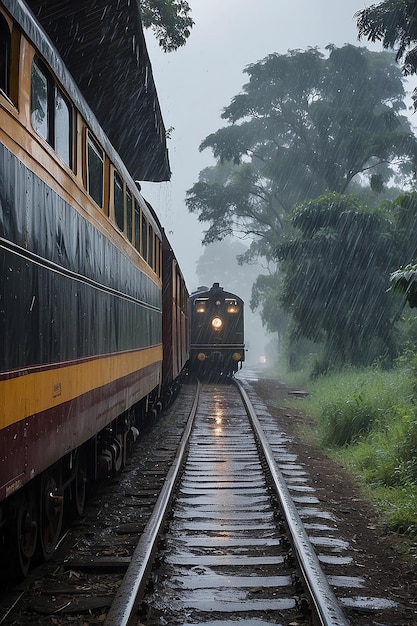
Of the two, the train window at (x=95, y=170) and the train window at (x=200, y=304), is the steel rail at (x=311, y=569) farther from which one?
the train window at (x=200, y=304)

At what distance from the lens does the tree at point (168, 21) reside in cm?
1670

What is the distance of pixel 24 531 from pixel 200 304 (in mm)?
23794

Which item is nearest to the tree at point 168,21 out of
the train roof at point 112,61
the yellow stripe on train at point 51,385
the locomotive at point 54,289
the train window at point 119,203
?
the train roof at point 112,61

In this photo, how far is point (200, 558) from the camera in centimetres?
→ 591

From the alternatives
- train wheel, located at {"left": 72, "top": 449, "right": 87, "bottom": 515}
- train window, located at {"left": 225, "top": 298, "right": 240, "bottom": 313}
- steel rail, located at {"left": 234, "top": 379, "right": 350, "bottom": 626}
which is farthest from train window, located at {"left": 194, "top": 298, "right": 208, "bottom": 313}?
train wheel, located at {"left": 72, "top": 449, "right": 87, "bottom": 515}

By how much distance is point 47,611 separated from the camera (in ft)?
15.5

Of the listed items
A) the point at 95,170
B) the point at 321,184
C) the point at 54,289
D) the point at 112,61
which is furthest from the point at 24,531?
the point at 321,184

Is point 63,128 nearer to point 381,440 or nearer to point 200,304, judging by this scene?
point 381,440

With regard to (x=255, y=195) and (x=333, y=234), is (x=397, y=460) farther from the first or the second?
(x=255, y=195)

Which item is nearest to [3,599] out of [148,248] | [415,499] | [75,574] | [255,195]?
[75,574]

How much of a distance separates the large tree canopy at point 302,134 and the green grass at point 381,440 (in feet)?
56.1

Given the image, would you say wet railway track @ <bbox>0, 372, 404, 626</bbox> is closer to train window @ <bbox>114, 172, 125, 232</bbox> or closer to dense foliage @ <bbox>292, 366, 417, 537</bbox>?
dense foliage @ <bbox>292, 366, 417, 537</bbox>

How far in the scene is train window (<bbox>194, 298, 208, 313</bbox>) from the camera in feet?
94.7

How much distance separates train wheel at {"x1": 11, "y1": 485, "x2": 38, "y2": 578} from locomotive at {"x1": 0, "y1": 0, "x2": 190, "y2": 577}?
0.01 m
